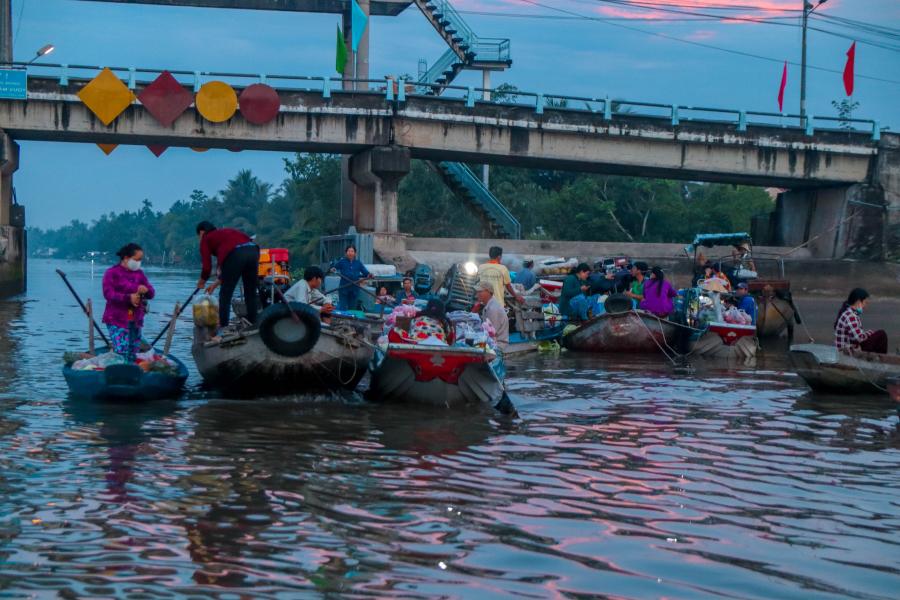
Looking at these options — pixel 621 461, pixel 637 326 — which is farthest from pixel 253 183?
pixel 621 461

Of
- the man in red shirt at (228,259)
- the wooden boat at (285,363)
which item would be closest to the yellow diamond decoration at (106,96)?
the man in red shirt at (228,259)

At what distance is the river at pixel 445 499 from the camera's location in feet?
21.1

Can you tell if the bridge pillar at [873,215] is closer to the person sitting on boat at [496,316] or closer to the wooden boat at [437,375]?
the person sitting on boat at [496,316]

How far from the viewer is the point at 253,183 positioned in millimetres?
125062

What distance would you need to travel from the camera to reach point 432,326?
13.4 meters

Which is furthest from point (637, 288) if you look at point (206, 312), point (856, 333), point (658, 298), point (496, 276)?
point (206, 312)

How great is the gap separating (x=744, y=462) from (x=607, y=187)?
42140 mm

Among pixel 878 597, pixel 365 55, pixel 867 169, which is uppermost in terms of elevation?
pixel 365 55

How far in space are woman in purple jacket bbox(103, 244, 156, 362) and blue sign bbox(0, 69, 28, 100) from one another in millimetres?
22056

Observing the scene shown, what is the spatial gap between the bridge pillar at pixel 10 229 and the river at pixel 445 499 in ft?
73.4

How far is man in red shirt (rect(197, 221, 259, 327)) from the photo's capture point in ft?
44.8

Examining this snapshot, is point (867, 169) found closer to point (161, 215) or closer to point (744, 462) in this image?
point (744, 462)

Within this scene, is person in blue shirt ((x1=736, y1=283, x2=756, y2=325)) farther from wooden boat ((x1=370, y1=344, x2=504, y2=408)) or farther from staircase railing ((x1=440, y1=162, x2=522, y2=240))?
staircase railing ((x1=440, y1=162, x2=522, y2=240))

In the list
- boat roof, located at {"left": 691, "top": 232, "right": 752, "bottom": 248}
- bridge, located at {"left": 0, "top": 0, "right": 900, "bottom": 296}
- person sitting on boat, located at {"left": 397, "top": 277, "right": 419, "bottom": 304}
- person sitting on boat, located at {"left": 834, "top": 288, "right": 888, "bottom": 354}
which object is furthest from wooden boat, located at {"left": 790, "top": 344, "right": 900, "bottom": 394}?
bridge, located at {"left": 0, "top": 0, "right": 900, "bottom": 296}
